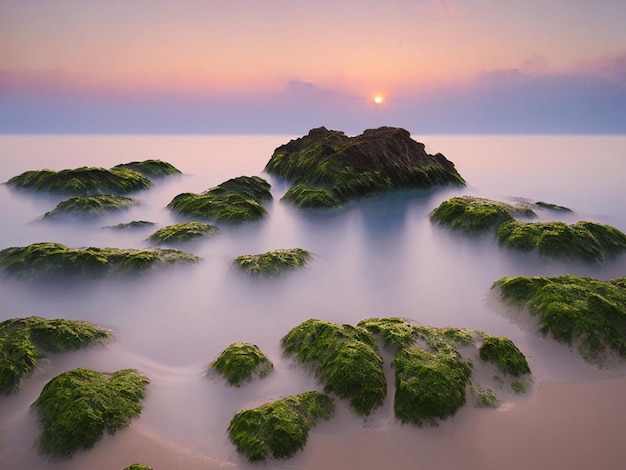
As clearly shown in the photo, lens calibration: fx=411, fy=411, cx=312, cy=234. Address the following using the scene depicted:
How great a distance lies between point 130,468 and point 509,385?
666 cm

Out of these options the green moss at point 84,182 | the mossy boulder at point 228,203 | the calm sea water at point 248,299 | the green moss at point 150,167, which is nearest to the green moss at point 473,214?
the calm sea water at point 248,299

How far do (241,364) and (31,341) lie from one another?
4484 millimetres

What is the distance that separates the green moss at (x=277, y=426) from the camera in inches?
245

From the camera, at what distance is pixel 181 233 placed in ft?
56.8

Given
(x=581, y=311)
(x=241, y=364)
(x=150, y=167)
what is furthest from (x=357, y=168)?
(x=241, y=364)

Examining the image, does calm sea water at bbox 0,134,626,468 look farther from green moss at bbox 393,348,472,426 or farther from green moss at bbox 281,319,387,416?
green moss at bbox 393,348,472,426

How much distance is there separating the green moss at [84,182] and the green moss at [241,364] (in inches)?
905

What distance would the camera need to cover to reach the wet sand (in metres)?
6.16

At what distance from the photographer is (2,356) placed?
26.3 feet

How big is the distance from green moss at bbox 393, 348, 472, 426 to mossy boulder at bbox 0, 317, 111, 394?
23.0ft

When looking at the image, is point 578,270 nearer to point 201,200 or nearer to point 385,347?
point 385,347

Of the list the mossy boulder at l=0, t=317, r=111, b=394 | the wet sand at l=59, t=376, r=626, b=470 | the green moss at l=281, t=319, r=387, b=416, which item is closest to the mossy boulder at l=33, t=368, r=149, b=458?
the wet sand at l=59, t=376, r=626, b=470

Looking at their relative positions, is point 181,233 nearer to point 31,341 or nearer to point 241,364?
point 31,341

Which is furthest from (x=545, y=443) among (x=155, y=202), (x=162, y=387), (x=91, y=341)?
(x=155, y=202)
